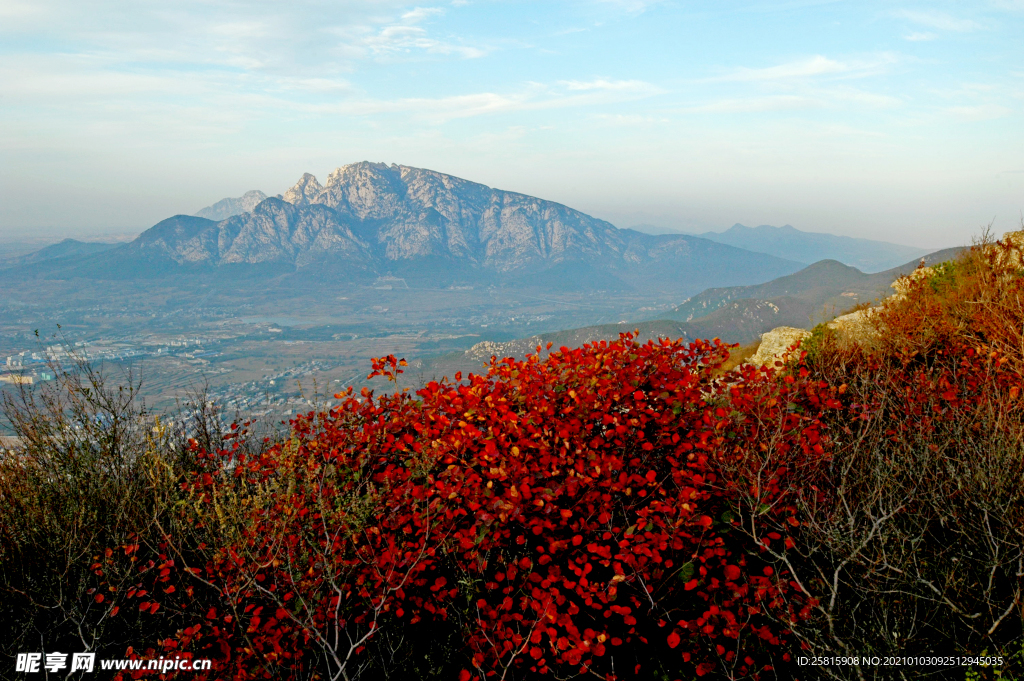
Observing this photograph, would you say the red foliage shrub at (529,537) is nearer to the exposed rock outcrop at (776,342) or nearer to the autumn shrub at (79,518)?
the autumn shrub at (79,518)

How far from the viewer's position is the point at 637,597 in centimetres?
581

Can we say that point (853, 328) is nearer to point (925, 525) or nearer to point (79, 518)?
point (925, 525)

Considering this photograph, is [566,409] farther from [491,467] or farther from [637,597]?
[637,597]

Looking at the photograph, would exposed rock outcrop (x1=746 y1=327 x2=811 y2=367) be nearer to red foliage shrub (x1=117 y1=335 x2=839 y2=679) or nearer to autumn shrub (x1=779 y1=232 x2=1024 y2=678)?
autumn shrub (x1=779 y1=232 x2=1024 y2=678)

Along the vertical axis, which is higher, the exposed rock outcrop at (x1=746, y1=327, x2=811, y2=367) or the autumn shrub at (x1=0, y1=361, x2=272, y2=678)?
the exposed rock outcrop at (x1=746, y1=327, x2=811, y2=367)

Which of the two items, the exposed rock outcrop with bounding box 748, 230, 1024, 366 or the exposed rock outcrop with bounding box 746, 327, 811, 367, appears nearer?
the exposed rock outcrop with bounding box 748, 230, 1024, 366

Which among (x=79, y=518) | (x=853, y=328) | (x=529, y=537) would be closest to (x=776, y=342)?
(x=853, y=328)

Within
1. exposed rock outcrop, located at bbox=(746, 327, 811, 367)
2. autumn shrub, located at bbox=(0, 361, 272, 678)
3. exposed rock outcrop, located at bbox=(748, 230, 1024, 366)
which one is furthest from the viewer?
exposed rock outcrop, located at bbox=(746, 327, 811, 367)

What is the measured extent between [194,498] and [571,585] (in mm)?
4382

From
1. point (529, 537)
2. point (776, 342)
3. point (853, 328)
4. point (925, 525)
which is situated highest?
point (853, 328)

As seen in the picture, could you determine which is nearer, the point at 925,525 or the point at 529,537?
the point at 925,525

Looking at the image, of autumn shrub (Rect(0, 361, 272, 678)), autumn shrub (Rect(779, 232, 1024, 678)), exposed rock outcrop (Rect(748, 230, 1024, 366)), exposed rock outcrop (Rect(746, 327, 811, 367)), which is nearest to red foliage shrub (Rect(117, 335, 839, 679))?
autumn shrub (Rect(779, 232, 1024, 678))

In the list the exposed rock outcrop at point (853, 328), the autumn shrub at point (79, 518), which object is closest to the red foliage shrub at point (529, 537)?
the autumn shrub at point (79, 518)

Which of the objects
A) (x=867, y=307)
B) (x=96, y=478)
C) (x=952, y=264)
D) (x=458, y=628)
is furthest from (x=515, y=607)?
(x=952, y=264)
